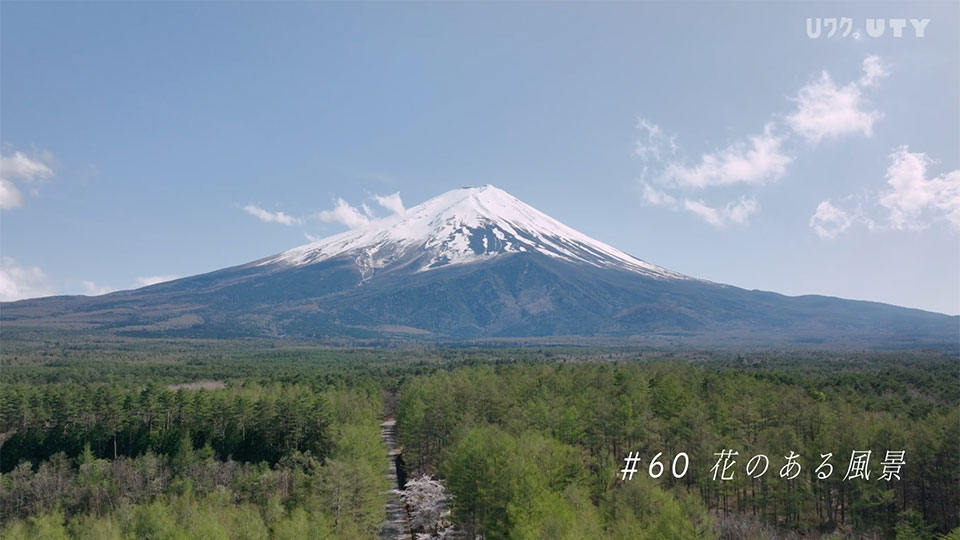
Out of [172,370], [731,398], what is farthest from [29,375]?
[731,398]

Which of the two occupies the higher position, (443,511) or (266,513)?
(266,513)

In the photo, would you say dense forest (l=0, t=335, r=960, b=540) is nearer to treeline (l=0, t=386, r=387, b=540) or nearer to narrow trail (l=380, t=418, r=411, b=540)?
treeline (l=0, t=386, r=387, b=540)

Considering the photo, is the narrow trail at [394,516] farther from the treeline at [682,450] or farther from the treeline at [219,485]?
the treeline at [682,450]

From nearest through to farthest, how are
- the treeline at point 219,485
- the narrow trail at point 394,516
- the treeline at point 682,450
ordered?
the treeline at point 682,450
the treeline at point 219,485
the narrow trail at point 394,516

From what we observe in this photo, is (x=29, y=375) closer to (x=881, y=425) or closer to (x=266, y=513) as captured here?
(x=266, y=513)

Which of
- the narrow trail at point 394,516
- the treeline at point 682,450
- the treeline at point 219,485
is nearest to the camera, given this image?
the treeline at point 682,450

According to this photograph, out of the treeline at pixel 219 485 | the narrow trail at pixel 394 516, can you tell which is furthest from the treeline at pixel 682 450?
the treeline at pixel 219 485
